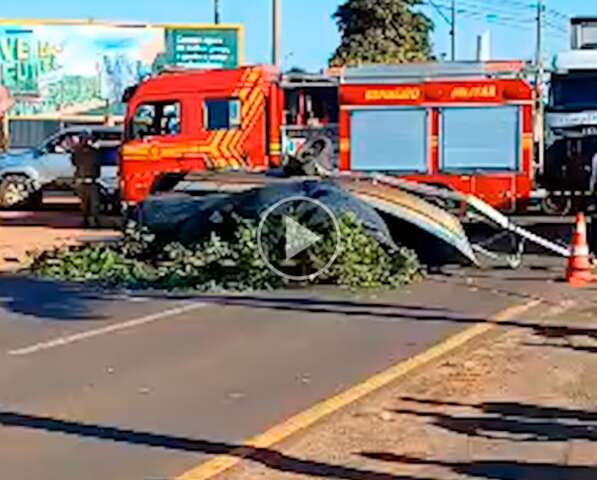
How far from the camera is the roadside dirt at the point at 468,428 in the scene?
7.08 m

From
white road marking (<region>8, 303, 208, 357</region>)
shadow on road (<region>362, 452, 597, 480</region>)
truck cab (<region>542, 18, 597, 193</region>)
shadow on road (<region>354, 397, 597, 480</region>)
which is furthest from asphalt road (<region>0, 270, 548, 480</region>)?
truck cab (<region>542, 18, 597, 193</region>)

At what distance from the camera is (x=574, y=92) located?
22.9m

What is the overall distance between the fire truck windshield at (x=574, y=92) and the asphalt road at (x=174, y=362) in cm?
806

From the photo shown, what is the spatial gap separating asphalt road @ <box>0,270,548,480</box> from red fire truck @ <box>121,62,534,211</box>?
5493 mm

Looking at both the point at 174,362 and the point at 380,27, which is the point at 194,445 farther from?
the point at 380,27

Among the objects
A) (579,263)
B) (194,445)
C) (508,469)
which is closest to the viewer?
(508,469)

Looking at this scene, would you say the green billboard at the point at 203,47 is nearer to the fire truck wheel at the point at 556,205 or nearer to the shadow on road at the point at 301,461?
the fire truck wheel at the point at 556,205

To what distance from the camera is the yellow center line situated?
7145 mm

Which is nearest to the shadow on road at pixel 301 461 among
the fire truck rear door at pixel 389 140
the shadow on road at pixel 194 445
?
the shadow on road at pixel 194 445

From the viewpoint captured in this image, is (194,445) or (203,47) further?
(203,47)

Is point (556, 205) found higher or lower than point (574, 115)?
lower

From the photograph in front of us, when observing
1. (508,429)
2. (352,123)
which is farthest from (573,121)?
(508,429)
